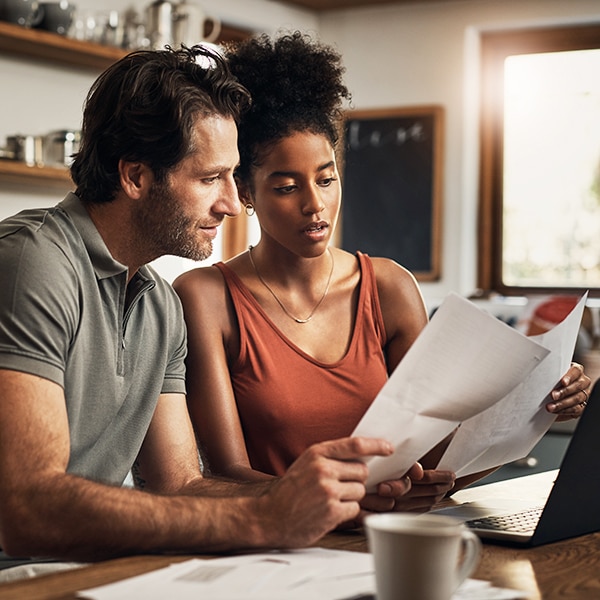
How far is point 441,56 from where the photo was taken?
4.72 m

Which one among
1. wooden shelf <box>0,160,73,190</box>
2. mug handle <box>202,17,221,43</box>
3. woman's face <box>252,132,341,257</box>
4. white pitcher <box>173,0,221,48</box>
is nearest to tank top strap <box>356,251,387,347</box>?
woman's face <box>252,132,341,257</box>

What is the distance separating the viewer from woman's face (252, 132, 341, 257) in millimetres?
1725

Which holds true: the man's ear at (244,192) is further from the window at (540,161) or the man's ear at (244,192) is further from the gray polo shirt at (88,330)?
the window at (540,161)

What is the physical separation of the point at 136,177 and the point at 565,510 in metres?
0.81

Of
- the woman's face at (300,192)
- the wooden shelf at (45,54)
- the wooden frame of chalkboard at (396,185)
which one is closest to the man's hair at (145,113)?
the woman's face at (300,192)

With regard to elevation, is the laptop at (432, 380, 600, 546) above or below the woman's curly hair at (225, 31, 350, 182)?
below

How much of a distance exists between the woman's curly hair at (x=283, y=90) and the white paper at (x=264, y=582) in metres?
0.90

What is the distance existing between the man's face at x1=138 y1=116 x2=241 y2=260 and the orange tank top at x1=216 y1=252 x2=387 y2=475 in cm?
22

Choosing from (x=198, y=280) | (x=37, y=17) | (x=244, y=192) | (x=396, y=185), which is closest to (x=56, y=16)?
(x=37, y=17)

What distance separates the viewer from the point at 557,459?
3592mm

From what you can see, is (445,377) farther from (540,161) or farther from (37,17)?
(540,161)

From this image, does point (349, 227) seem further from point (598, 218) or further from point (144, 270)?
point (144, 270)

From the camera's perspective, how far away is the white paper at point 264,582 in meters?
0.93

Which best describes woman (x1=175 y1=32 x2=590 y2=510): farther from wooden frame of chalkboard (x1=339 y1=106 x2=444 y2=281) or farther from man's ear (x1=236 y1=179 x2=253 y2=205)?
wooden frame of chalkboard (x1=339 y1=106 x2=444 y2=281)
